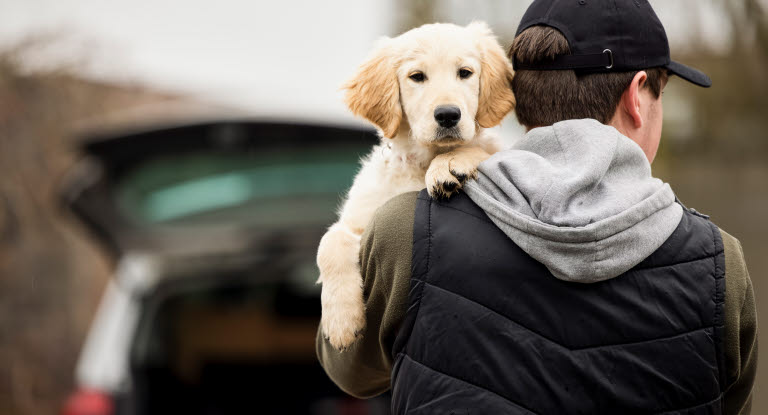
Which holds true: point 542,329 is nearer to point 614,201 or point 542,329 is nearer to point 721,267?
point 614,201

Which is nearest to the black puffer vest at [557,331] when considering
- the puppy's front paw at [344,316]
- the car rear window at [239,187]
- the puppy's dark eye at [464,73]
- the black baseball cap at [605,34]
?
the puppy's front paw at [344,316]

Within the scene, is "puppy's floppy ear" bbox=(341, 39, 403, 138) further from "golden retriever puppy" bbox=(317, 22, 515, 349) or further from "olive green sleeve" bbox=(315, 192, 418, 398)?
"olive green sleeve" bbox=(315, 192, 418, 398)

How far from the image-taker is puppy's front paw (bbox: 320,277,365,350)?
2.06 m

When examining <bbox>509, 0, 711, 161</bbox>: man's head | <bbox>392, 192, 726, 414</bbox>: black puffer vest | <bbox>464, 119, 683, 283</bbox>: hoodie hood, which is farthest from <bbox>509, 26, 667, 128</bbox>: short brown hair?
<bbox>392, 192, 726, 414</bbox>: black puffer vest

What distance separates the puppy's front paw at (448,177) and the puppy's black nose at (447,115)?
263mm

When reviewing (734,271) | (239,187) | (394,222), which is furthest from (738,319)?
(239,187)

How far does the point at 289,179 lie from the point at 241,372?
2.76m

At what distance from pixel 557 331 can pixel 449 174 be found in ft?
1.43

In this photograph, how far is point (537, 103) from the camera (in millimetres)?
2039

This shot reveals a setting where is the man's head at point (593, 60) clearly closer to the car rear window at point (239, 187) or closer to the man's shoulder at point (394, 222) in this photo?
the man's shoulder at point (394, 222)

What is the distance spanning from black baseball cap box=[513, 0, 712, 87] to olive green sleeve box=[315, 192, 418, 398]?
52cm

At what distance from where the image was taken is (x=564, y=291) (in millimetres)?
1775

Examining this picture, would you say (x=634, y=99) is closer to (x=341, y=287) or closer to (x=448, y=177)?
(x=448, y=177)

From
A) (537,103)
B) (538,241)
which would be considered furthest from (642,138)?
(538,241)
